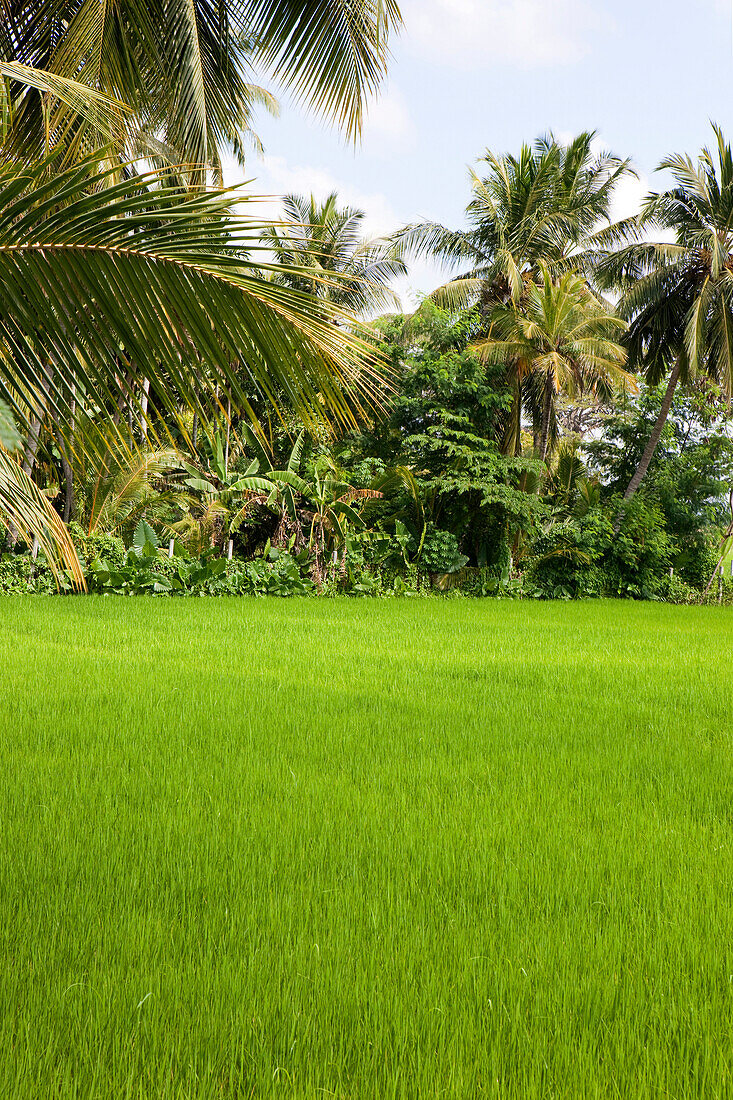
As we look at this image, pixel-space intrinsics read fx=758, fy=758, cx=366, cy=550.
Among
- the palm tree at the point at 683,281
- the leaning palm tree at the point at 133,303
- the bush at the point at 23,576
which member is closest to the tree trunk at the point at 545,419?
the palm tree at the point at 683,281

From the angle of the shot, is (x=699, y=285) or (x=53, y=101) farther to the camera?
(x=699, y=285)

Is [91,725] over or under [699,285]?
under

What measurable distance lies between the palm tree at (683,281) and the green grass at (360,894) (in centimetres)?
1384

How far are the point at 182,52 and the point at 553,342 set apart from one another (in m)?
11.6

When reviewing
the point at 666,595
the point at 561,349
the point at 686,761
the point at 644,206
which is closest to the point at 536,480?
the point at 561,349

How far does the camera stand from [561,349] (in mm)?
17281

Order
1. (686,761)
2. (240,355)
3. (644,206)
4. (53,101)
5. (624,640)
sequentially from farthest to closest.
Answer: (644,206)
(624,640)
(53,101)
(686,761)
(240,355)

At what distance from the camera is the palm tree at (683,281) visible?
1686 cm

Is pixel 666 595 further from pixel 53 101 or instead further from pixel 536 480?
pixel 53 101

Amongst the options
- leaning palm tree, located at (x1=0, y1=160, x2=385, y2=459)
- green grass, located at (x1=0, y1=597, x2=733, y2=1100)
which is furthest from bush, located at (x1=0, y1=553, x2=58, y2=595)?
leaning palm tree, located at (x1=0, y1=160, x2=385, y2=459)

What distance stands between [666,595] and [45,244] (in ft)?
57.9

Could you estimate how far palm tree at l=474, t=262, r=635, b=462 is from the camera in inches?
641

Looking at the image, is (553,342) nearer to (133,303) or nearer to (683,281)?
(683,281)

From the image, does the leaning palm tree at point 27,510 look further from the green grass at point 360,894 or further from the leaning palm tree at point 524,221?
the leaning palm tree at point 524,221
